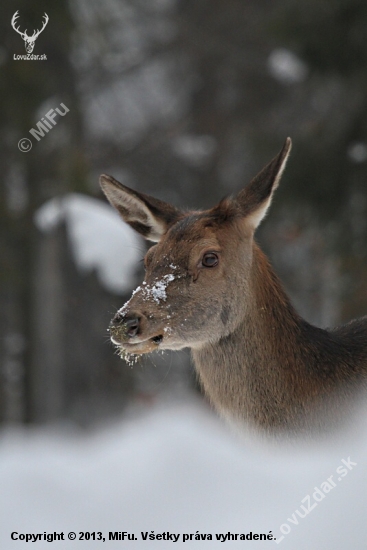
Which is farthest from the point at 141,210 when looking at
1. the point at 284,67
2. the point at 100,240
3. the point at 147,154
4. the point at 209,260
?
the point at 147,154

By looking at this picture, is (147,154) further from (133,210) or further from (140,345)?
(140,345)

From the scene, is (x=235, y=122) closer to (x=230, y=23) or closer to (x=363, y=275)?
(x=230, y=23)

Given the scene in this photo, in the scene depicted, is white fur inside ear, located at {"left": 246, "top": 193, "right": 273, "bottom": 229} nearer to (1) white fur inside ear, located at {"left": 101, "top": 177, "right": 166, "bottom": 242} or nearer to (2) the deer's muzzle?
(1) white fur inside ear, located at {"left": 101, "top": 177, "right": 166, "bottom": 242}

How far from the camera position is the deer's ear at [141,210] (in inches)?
228

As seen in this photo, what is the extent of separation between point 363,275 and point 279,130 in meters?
3.92

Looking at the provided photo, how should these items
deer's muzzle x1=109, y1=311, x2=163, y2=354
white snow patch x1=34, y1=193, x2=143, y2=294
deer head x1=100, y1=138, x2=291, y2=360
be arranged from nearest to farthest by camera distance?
1. deer's muzzle x1=109, y1=311, x2=163, y2=354
2. deer head x1=100, y1=138, x2=291, y2=360
3. white snow patch x1=34, y1=193, x2=143, y2=294

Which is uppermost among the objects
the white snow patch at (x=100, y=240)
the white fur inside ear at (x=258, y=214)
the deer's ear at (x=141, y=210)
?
the white snow patch at (x=100, y=240)

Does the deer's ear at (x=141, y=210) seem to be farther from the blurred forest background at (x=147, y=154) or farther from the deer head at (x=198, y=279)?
the blurred forest background at (x=147, y=154)

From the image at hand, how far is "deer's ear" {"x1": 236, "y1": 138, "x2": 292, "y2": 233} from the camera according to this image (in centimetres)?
536

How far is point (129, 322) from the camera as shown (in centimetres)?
484

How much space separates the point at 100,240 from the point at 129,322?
23.8ft

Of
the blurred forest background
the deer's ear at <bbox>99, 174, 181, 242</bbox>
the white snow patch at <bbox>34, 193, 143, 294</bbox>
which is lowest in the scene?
the deer's ear at <bbox>99, 174, 181, 242</bbox>

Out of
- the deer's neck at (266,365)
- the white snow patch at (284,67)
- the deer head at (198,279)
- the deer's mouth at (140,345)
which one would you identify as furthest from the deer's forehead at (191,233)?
the white snow patch at (284,67)

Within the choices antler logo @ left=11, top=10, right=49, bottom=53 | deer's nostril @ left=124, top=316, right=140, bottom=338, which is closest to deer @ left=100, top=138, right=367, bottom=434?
deer's nostril @ left=124, top=316, right=140, bottom=338
